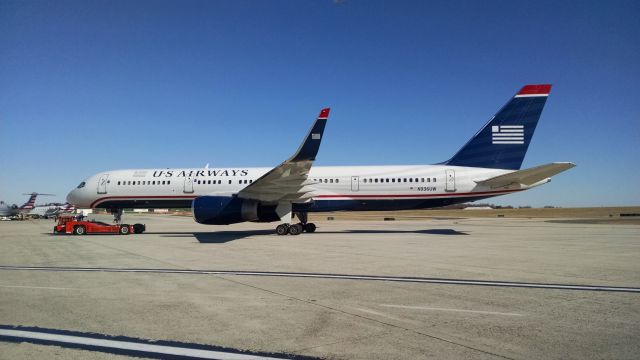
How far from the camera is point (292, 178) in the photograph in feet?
58.7

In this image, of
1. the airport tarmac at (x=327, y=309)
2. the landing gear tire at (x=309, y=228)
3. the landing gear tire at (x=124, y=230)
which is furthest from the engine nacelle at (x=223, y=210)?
the airport tarmac at (x=327, y=309)

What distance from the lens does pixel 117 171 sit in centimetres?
2362

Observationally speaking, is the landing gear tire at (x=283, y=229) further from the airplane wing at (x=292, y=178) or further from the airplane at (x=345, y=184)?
the airplane wing at (x=292, y=178)

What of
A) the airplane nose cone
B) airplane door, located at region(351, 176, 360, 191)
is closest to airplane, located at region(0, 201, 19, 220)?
the airplane nose cone

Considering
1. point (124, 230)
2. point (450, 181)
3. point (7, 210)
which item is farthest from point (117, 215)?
point (7, 210)

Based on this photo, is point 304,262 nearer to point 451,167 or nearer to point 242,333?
point 242,333

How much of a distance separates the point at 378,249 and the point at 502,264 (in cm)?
427

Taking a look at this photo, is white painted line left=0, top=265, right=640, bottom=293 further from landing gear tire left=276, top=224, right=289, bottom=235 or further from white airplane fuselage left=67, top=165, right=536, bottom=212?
landing gear tire left=276, top=224, right=289, bottom=235

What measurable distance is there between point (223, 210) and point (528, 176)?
14.5 metres

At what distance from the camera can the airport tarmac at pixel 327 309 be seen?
3797mm

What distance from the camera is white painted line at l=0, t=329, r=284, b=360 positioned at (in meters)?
3.56

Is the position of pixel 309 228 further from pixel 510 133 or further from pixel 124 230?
pixel 510 133

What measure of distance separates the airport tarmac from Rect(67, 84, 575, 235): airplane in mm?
8074

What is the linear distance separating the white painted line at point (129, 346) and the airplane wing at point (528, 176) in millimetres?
16530
